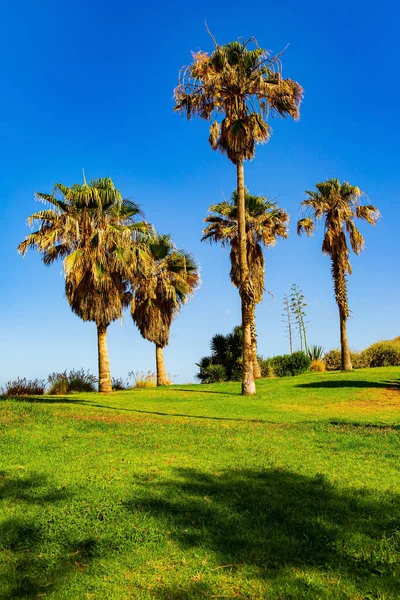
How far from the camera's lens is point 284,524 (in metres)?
5.56

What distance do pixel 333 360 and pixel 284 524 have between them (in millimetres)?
41092

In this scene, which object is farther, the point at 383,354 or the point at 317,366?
the point at 383,354

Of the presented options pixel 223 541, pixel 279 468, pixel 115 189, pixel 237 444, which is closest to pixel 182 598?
pixel 223 541

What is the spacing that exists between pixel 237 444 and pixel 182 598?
254 inches

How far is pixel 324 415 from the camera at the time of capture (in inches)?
679

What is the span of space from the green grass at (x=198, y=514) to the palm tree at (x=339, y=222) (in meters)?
25.6

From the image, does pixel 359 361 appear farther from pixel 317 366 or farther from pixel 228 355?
pixel 228 355

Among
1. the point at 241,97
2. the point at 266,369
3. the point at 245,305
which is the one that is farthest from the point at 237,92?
the point at 266,369

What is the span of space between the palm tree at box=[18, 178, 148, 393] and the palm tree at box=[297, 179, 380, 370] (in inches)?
626

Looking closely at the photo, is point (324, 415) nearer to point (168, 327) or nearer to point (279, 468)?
point (279, 468)

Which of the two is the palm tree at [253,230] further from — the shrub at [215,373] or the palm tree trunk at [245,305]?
the palm tree trunk at [245,305]

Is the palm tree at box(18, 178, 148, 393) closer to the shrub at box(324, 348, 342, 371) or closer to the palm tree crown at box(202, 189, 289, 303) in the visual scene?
the palm tree crown at box(202, 189, 289, 303)

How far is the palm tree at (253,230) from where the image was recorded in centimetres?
3650

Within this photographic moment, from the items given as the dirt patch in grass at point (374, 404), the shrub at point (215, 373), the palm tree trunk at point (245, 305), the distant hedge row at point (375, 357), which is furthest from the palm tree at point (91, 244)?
the distant hedge row at point (375, 357)
